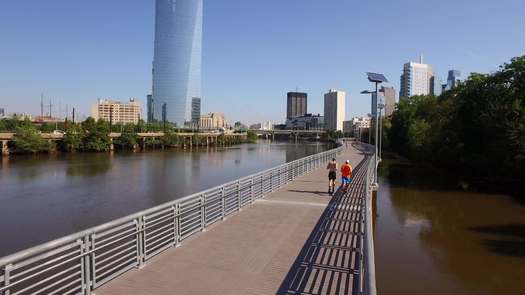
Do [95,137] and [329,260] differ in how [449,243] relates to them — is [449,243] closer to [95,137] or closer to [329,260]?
[329,260]

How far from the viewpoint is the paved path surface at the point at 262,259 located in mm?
7000

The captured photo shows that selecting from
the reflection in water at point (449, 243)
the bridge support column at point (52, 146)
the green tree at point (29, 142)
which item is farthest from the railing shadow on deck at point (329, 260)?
the bridge support column at point (52, 146)

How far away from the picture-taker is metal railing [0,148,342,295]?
6062mm

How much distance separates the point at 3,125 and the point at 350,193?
110 m

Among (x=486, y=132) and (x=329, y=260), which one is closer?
(x=329, y=260)

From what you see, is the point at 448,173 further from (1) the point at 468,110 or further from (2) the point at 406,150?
(2) the point at 406,150

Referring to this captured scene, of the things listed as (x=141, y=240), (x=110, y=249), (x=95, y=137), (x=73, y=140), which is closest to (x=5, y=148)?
(x=73, y=140)

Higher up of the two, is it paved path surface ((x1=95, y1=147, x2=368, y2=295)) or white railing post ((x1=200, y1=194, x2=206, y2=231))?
white railing post ((x1=200, y1=194, x2=206, y2=231))

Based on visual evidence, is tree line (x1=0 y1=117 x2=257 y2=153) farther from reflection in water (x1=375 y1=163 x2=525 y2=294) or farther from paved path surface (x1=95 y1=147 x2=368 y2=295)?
paved path surface (x1=95 y1=147 x2=368 y2=295)

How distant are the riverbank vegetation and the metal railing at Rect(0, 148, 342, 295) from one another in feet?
63.9

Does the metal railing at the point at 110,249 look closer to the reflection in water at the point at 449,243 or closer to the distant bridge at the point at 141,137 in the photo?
the reflection in water at the point at 449,243

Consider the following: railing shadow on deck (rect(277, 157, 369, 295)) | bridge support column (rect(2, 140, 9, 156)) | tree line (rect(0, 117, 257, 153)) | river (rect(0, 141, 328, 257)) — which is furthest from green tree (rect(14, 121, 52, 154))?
railing shadow on deck (rect(277, 157, 369, 295))

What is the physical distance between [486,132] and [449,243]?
2156 centimetres

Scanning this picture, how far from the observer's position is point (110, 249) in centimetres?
1189
